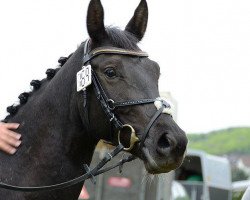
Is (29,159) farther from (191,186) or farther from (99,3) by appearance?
(191,186)

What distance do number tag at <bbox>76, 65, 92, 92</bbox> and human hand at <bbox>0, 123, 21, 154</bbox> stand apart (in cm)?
67

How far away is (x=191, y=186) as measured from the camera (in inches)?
843

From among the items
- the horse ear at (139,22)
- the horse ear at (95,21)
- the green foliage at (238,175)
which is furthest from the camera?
the green foliage at (238,175)

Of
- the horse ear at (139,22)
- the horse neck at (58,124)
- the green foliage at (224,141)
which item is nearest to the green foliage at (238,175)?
the green foliage at (224,141)

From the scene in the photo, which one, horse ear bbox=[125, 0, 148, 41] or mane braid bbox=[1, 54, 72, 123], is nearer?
mane braid bbox=[1, 54, 72, 123]

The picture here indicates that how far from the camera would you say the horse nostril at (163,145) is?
15.3ft

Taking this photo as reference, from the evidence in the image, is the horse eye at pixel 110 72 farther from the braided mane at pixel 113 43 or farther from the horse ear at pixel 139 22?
the horse ear at pixel 139 22

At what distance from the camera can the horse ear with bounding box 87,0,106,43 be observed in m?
5.23

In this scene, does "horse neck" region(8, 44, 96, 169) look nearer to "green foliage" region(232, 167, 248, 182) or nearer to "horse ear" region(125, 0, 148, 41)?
"horse ear" region(125, 0, 148, 41)

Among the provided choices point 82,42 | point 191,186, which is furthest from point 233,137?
point 82,42

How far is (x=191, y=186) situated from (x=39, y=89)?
16.4 meters

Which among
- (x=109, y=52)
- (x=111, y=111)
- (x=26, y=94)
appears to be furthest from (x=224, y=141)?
(x=111, y=111)

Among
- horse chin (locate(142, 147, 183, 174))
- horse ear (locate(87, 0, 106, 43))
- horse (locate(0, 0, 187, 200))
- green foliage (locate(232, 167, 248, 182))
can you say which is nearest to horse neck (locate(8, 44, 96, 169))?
horse (locate(0, 0, 187, 200))

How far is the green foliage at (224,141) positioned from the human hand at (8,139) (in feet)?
328
